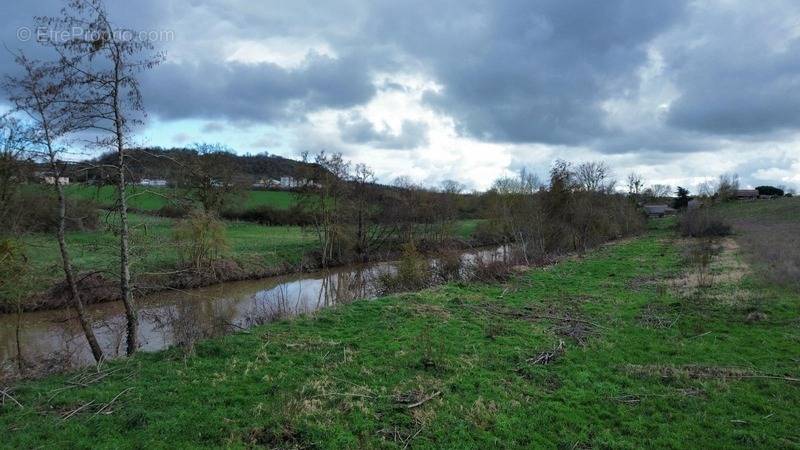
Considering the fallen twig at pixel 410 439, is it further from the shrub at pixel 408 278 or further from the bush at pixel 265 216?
the bush at pixel 265 216

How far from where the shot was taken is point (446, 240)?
145ft

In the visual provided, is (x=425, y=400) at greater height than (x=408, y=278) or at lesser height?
greater

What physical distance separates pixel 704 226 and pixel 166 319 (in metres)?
46.1

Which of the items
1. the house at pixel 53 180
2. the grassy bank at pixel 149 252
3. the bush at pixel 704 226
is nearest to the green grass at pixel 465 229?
the grassy bank at pixel 149 252

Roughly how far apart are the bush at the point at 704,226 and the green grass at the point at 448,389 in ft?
114

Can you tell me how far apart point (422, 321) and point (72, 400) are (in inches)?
309

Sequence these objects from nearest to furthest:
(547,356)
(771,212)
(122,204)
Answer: (547,356), (122,204), (771,212)

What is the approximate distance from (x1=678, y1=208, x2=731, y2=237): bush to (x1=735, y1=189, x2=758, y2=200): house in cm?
5123

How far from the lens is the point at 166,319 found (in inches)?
681

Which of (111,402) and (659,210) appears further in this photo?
(659,210)

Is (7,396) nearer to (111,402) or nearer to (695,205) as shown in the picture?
(111,402)

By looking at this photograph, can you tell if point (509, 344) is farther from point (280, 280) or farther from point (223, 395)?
point (280, 280)

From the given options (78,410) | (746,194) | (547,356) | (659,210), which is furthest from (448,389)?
(746,194)

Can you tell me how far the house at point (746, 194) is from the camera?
8724 centimetres
